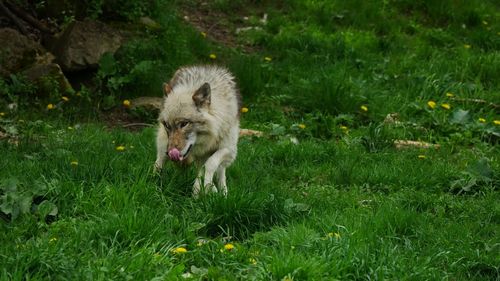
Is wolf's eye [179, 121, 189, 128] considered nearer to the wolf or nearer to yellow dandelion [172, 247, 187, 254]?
the wolf

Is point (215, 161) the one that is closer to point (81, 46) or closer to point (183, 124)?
point (183, 124)

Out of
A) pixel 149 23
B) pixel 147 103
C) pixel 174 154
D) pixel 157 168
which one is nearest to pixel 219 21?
pixel 149 23

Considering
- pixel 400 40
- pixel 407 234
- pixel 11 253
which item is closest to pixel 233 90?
pixel 407 234

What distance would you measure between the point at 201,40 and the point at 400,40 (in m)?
3.20

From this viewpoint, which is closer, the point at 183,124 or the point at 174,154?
the point at 174,154

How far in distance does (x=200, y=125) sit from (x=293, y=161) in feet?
5.82

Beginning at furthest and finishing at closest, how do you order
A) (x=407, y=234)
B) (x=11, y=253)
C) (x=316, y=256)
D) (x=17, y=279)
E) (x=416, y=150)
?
(x=416, y=150)
(x=407, y=234)
(x=316, y=256)
(x=11, y=253)
(x=17, y=279)

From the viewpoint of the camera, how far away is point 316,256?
180 inches

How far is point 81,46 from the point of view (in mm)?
9469

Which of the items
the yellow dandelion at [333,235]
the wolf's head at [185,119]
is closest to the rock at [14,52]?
the wolf's head at [185,119]

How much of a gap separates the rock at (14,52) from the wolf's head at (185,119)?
376cm

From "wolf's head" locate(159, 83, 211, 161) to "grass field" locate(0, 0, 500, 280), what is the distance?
0.83 ft

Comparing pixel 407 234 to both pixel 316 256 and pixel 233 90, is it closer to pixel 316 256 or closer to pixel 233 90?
pixel 316 256

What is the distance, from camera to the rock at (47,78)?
904 centimetres
